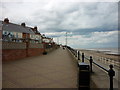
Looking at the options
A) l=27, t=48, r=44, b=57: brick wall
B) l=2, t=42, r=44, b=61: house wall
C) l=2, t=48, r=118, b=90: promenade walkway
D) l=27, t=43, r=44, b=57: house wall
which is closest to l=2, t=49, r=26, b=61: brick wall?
l=2, t=42, r=44, b=61: house wall

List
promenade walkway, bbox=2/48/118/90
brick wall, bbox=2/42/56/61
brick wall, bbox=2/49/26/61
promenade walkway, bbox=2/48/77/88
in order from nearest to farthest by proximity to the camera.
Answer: promenade walkway, bbox=2/48/118/90
promenade walkway, bbox=2/48/77/88
brick wall, bbox=2/49/26/61
brick wall, bbox=2/42/56/61

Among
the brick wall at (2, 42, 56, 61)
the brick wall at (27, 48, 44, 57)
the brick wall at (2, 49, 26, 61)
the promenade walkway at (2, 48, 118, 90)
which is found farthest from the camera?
the brick wall at (27, 48, 44, 57)

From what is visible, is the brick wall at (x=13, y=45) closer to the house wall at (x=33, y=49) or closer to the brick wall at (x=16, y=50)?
the brick wall at (x=16, y=50)

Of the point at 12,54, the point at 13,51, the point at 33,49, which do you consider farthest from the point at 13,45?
the point at 33,49

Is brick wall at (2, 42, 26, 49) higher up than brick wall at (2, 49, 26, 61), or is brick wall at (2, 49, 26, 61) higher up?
brick wall at (2, 42, 26, 49)

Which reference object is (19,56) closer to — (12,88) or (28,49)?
(28,49)

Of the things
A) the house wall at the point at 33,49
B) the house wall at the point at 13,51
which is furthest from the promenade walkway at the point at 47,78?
the house wall at the point at 33,49

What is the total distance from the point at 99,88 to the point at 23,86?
116 inches

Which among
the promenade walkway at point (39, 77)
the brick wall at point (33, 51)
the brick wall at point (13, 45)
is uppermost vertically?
the brick wall at point (13, 45)

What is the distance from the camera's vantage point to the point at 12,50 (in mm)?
11641

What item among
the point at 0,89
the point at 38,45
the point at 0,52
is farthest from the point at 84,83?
the point at 38,45

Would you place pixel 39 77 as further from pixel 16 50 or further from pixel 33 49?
pixel 33 49

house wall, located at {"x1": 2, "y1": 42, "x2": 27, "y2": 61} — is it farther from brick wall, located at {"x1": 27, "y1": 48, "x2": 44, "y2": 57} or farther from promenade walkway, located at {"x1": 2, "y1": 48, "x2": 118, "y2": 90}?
promenade walkway, located at {"x1": 2, "y1": 48, "x2": 118, "y2": 90}

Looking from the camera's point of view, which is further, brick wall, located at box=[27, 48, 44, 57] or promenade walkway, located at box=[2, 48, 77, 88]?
brick wall, located at box=[27, 48, 44, 57]
